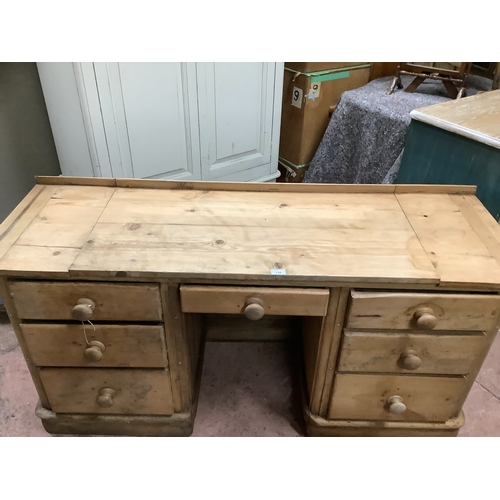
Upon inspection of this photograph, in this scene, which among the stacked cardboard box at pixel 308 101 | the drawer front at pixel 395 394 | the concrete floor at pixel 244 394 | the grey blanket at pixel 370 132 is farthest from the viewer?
the stacked cardboard box at pixel 308 101

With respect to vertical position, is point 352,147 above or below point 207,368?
above

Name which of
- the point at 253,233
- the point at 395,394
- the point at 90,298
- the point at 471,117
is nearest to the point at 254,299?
the point at 253,233

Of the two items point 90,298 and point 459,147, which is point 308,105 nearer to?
point 459,147

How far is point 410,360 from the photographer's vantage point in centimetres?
96

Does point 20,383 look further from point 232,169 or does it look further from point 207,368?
point 232,169

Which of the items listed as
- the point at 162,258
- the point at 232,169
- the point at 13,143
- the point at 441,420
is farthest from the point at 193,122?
the point at 441,420

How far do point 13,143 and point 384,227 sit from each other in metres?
1.09

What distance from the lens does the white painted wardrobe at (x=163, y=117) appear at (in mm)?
1203

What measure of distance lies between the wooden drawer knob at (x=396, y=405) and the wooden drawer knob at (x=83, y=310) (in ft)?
2.36

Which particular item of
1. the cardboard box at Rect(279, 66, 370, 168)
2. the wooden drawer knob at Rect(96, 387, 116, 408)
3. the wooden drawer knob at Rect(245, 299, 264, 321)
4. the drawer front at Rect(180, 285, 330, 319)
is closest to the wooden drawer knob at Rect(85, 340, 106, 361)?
the wooden drawer knob at Rect(96, 387, 116, 408)

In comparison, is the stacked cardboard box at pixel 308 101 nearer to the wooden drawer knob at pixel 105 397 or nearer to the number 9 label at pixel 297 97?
the number 9 label at pixel 297 97

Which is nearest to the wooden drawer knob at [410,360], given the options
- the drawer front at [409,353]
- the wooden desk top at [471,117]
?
the drawer front at [409,353]

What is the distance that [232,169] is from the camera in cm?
156

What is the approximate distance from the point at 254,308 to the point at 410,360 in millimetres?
370
